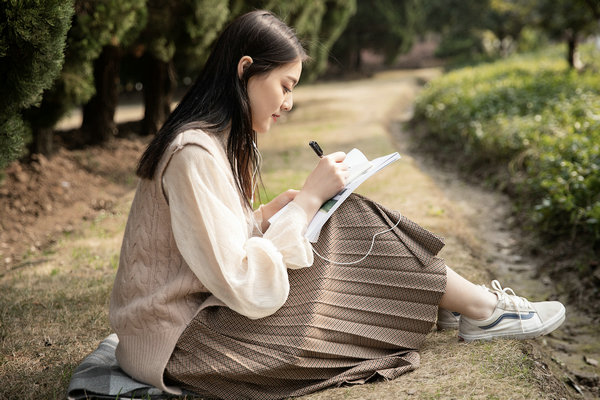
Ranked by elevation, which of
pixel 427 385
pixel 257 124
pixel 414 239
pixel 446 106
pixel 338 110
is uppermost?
pixel 257 124

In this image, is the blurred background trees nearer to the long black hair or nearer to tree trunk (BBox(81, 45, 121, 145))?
tree trunk (BBox(81, 45, 121, 145))

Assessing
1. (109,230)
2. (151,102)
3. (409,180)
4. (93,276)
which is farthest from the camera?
(151,102)

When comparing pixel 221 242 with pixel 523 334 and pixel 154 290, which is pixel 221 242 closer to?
pixel 154 290

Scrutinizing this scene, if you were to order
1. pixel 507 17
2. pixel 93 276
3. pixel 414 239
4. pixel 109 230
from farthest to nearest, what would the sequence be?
pixel 507 17 < pixel 109 230 < pixel 93 276 < pixel 414 239

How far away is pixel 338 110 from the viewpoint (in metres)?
12.1

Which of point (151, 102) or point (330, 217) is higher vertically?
point (330, 217)

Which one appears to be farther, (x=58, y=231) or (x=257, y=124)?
(x=58, y=231)

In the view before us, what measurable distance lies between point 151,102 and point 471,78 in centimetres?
607

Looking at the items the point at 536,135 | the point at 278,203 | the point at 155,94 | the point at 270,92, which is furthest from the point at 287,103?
the point at 155,94

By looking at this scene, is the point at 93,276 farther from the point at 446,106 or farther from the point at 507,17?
the point at 507,17

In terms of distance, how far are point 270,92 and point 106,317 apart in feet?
5.04

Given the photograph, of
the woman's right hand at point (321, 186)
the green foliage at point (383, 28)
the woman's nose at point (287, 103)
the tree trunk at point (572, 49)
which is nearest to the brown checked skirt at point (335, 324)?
the woman's right hand at point (321, 186)

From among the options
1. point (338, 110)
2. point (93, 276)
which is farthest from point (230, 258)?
point (338, 110)

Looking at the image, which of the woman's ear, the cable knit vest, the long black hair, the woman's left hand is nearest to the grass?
the cable knit vest
